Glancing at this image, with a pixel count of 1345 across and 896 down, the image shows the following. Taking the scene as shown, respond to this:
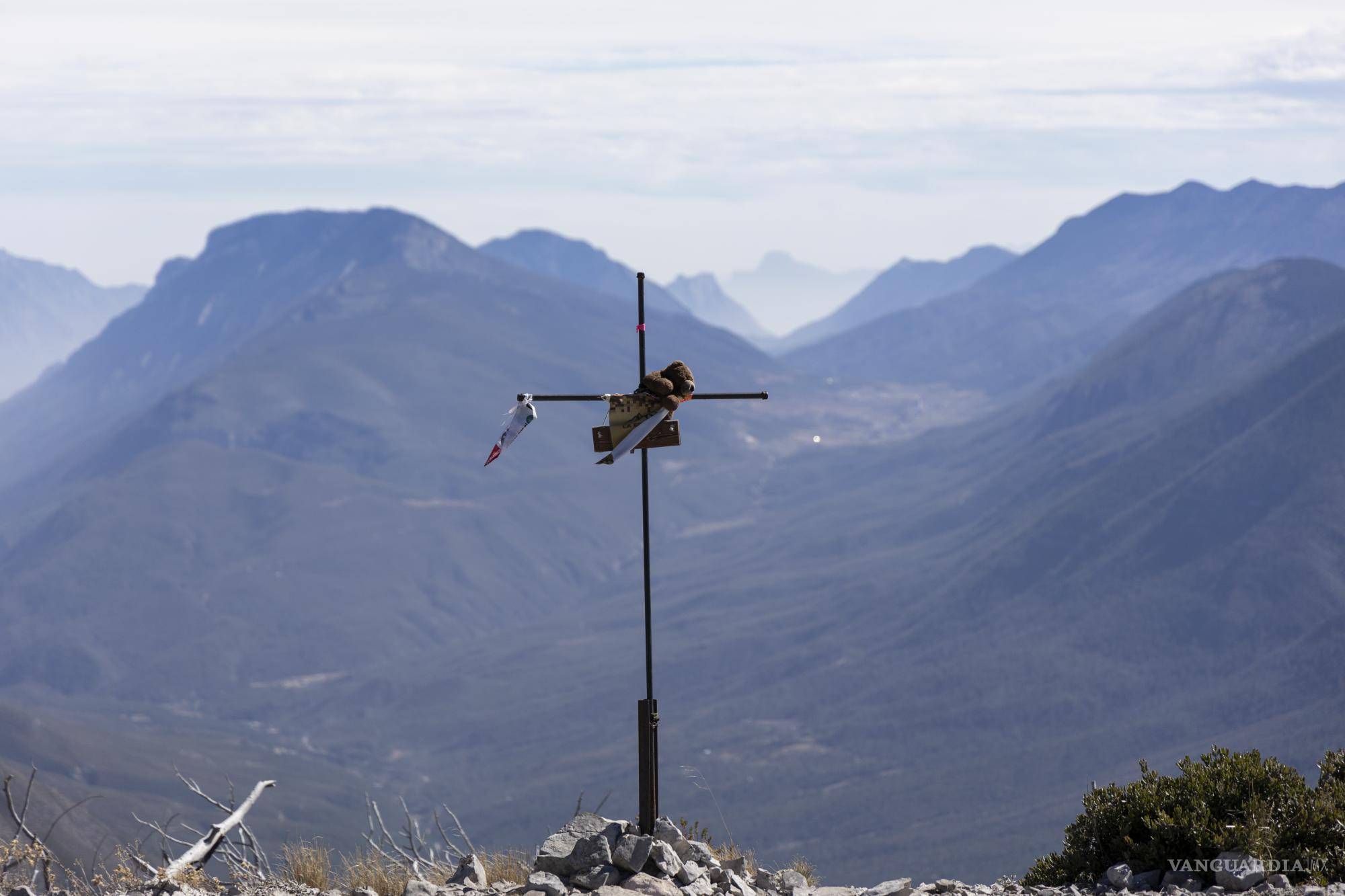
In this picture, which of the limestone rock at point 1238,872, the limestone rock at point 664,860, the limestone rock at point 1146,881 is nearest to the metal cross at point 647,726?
the limestone rock at point 664,860

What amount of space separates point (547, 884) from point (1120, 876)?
6.85m

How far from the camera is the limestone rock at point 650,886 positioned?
1678cm

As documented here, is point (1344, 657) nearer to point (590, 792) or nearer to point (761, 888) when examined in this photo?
point (590, 792)

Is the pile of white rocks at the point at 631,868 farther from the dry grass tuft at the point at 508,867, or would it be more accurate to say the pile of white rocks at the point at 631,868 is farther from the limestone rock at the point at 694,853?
the dry grass tuft at the point at 508,867

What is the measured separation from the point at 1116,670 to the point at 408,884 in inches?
7401

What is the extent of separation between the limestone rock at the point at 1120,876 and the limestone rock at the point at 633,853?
5558 mm

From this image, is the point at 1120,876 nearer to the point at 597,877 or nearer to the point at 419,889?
the point at 597,877

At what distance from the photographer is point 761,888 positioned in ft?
58.2

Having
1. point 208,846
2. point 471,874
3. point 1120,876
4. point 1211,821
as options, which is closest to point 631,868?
point 471,874

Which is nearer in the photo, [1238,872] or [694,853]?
[1238,872]

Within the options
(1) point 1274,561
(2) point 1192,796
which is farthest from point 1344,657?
(2) point 1192,796

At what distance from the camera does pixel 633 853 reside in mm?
17250

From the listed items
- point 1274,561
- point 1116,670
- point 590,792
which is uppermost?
point 1274,561

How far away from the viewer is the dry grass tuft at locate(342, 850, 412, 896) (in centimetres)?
1830
